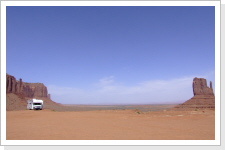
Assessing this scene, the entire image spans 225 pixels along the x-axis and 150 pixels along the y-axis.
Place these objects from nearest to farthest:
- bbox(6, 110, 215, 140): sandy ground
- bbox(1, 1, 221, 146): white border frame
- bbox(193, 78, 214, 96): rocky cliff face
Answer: bbox(1, 1, 221, 146): white border frame
bbox(6, 110, 215, 140): sandy ground
bbox(193, 78, 214, 96): rocky cliff face

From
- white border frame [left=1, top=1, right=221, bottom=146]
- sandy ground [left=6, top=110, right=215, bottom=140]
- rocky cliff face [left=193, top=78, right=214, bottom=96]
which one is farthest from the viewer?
rocky cliff face [left=193, top=78, right=214, bottom=96]

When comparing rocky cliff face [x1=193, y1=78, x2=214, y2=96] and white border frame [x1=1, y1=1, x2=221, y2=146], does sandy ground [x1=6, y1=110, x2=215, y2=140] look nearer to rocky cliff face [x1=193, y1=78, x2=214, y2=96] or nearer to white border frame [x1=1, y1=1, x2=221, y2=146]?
white border frame [x1=1, y1=1, x2=221, y2=146]

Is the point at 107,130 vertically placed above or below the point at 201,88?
above

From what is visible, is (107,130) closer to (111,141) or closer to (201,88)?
(111,141)

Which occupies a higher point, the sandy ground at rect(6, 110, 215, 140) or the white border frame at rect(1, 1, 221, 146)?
the white border frame at rect(1, 1, 221, 146)

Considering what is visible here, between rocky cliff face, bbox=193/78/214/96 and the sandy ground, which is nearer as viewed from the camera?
the sandy ground

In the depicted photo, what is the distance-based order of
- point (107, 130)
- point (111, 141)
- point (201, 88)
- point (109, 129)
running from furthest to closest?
point (201, 88)
point (109, 129)
point (107, 130)
point (111, 141)

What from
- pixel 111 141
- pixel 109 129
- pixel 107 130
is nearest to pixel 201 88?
pixel 109 129

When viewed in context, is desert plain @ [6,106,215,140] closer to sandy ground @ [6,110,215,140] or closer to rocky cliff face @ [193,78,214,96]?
sandy ground @ [6,110,215,140]

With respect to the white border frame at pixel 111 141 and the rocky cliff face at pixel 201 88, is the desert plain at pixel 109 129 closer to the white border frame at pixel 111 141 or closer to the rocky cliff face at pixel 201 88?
the white border frame at pixel 111 141

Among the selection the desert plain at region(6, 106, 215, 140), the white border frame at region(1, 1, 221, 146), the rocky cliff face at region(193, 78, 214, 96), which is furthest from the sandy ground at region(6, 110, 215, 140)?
the rocky cliff face at region(193, 78, 214, 96)

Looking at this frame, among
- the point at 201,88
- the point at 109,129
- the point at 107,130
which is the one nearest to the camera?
the point at 107,130

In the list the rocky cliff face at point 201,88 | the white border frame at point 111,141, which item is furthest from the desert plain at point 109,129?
the rocky cliff face at point 201,88

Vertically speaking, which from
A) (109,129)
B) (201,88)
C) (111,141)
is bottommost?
(201,88)
